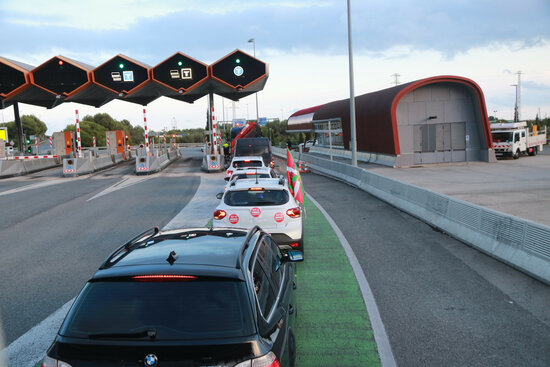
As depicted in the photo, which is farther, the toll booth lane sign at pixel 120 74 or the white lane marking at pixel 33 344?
the toll booth lane sign at pixel 120 74

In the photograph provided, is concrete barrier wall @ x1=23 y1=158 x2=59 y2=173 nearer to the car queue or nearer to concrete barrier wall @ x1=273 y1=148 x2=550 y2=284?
concrete barrier wall @ x1=273 y1=148 x2=550 y2=284

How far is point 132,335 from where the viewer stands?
10.4 feet

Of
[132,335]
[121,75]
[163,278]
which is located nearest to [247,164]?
[163,278]

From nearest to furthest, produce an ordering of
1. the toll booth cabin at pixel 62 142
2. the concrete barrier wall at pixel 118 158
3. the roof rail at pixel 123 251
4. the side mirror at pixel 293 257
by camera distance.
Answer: the roof rail at pixel 123 251 → the side mirror at pixel 293 257 → the concrete barrier wall at pixel 118 158 → the toll booth cabin at pixel 62 142

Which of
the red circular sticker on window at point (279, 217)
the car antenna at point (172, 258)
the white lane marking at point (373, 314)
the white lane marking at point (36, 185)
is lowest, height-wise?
the white lane marking at point (373, 314)

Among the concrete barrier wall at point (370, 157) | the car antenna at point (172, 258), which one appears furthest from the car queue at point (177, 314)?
the concrete barrier wall at point (370, 157)

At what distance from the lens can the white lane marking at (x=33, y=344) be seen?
5344mm

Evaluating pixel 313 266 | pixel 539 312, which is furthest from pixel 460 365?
A: pixel 313 266

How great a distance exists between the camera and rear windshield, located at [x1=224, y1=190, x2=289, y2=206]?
9188mm

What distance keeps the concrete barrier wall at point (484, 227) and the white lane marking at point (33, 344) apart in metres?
7.15

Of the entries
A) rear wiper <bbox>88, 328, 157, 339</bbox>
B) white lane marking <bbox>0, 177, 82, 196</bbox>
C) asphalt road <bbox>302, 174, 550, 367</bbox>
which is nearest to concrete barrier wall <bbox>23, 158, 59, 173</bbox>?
white lane marking <bbox>0, 177, 82, 196</bbox>

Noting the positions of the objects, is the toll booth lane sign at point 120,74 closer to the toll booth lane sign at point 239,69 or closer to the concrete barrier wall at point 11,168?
the toll booth lane sign at point 239,69

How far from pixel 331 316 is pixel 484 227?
16.2 feet

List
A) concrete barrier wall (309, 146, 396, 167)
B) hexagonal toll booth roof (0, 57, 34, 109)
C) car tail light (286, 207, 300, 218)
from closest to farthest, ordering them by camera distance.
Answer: car tail light (286, 207, 300, 218) < hexagonal toll booth roof (0, 57, 34, 109) < concrete barrier wall (309, 146, 396, 167)
